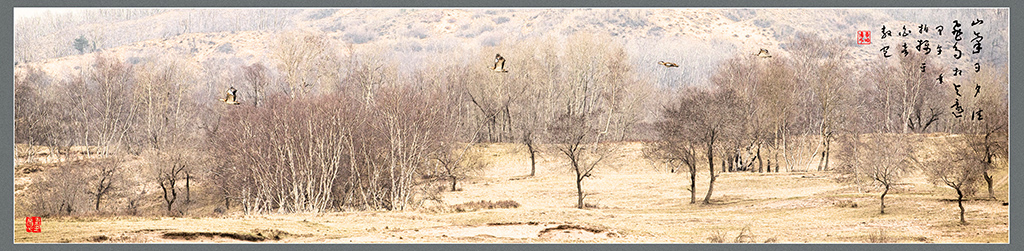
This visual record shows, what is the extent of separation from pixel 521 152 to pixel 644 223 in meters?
45.7

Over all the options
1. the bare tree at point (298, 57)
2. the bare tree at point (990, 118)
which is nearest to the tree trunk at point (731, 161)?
the bare tree at point (990, 118)

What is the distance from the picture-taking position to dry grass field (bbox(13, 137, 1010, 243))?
28891 mm

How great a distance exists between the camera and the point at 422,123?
42531 mm

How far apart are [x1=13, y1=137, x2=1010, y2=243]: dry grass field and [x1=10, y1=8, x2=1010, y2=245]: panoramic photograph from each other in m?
0.14

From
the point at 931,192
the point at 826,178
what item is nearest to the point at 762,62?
the point at 826,178

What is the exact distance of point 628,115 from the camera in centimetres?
10031

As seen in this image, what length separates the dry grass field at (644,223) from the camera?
28.9 metres

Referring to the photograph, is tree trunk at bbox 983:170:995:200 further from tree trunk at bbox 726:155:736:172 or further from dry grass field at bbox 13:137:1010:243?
tree trunk at bbox 726:155:736:172

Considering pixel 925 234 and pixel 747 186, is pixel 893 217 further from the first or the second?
pixel 747 186

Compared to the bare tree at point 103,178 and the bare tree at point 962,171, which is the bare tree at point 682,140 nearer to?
the bare tree at point 962,171

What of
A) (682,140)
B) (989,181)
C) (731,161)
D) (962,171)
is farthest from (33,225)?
(731,161)

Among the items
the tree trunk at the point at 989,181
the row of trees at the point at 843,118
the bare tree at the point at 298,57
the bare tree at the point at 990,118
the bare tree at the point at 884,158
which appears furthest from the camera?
the bare tree at the point at 298,57

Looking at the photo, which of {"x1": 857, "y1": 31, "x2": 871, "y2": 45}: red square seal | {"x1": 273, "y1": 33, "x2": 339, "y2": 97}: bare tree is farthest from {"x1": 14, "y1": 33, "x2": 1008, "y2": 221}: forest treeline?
{"x1": 857, "y1": 31, "x2": 871, "y2": 45}: red square seal

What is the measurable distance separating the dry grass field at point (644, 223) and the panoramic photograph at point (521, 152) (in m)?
0.14
